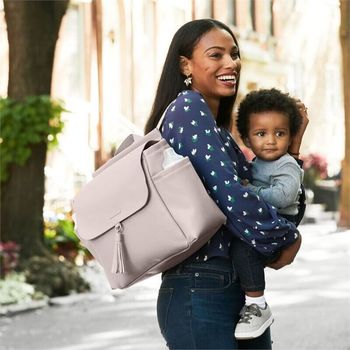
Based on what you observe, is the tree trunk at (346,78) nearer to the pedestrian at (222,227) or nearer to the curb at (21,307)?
the curb at (21,307)

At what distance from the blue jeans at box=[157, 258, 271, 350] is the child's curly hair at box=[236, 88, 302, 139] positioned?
51 cm

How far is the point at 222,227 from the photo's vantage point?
3.26 m

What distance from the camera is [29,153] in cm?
1351

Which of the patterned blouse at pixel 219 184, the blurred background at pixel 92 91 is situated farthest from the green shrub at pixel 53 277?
the patterned blouse at pixel 219 184

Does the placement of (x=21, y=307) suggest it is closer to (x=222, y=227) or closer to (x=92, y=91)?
(x=222, y=227)

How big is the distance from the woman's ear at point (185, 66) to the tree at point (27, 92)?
10.3m

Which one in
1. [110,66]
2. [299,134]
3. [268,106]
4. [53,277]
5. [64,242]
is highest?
[268,106]

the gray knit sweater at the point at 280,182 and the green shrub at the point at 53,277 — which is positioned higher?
the gray knit sweater at the point at 280,182

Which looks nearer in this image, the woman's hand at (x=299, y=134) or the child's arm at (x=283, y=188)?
the child's arm at (x=283, y=188)

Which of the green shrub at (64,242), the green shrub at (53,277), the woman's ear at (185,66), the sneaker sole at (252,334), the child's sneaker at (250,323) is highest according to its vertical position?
the woman's ear at (185,66)

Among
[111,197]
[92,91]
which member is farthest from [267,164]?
[92,91]

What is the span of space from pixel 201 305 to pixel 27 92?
1073 cm

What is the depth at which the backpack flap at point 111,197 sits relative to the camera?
3186 mm

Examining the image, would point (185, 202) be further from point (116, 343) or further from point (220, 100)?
point (116, 343)
